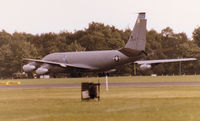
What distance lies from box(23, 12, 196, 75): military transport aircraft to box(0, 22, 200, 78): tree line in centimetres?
2832

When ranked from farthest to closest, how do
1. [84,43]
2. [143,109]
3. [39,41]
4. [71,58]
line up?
[39,41]
[84,43]
[71,58]
[143,109]

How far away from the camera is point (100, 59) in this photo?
63281 millimetres

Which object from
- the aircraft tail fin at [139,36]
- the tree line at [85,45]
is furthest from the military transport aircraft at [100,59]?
the tree line at [85,45]

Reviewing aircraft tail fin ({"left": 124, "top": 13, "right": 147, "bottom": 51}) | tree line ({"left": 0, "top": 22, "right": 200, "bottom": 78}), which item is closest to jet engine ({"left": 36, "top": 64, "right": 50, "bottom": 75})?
aircraft tail fin ({"left": 124, "top": 13, "right": 147, "bottom": 51})

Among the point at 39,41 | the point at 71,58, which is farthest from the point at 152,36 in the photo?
the point at 71,58

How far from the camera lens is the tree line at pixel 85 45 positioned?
99250mm

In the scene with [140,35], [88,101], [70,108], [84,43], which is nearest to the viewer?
[70,108]

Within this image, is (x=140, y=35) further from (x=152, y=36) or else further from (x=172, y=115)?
(x=152, y=36)

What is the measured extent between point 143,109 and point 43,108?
4373mm

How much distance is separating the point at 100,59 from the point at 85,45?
137 ft

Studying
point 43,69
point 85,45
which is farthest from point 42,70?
point 85,45

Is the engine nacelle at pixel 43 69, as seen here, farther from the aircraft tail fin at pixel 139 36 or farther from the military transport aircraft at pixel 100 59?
the aircraft tail fin at pixel 139 36

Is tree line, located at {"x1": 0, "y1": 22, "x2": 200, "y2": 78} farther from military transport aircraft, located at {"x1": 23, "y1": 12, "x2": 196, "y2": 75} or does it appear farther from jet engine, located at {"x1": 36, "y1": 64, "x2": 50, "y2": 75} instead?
jet engine, located at {"x1": 36, "y1": 64, "x2": 50, "y2": 75}

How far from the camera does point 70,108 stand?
19.6 metres
